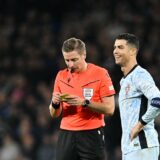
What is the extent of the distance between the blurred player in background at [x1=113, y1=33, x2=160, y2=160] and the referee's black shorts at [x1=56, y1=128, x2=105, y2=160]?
1.13 ft

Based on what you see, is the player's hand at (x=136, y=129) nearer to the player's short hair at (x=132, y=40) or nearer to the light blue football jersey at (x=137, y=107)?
the light blue football jersey at (x=137, y=107)

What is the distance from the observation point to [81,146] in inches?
239

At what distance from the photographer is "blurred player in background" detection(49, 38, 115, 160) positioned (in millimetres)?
6059

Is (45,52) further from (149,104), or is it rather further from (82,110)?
(149,104)

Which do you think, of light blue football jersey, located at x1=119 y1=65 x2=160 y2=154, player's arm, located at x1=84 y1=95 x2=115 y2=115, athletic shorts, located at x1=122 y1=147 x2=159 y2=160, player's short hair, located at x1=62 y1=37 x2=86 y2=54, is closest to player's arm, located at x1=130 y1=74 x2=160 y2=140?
light blue football jersey, located at x1=119 y1=65 x2=160 y2=154

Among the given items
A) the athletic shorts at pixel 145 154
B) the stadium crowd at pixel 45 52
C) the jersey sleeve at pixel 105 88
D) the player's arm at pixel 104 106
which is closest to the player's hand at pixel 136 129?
the athletic shorts at pixel 145 154

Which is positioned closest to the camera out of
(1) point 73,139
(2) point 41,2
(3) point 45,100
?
(1) point 73,139

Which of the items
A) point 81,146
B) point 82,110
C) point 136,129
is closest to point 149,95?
point 136,129

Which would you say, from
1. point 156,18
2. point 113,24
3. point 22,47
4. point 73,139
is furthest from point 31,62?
point 73,139

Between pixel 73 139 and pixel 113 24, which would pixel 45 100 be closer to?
pixel 113 24

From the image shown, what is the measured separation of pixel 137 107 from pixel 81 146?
0.69 metres

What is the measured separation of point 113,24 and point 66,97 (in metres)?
6.94

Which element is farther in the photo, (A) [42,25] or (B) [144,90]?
(A) [42,25]

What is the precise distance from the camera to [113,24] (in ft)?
41.6
